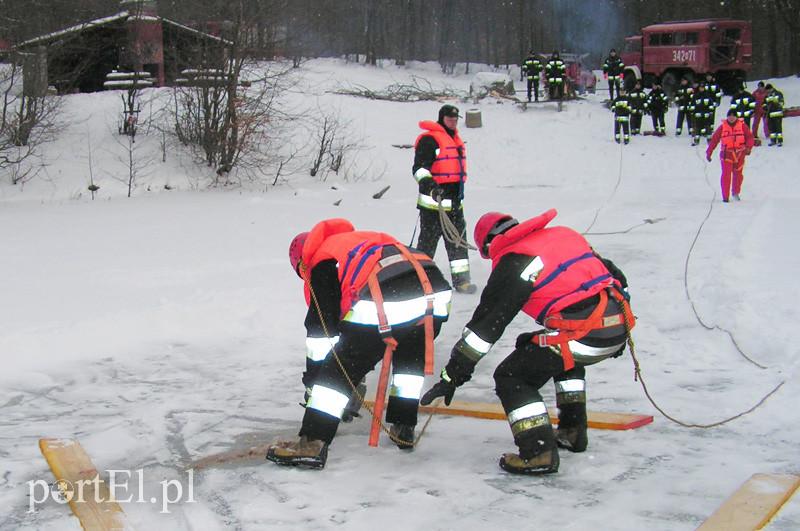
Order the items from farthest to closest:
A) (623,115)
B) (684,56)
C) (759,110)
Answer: (684,56) < (759,110) < (623,115)

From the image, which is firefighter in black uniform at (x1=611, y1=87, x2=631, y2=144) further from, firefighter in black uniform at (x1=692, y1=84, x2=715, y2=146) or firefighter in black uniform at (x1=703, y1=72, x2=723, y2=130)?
firefighter in black uniform at (x1=703, y1=72, x2=723, y2=130)

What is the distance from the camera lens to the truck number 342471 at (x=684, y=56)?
28.3 m

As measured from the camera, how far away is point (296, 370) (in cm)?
669

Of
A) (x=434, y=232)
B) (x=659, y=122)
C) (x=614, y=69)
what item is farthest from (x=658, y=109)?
(x=434, y=232)

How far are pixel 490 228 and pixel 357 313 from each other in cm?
80

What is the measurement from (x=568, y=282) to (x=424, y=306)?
2.31 ft

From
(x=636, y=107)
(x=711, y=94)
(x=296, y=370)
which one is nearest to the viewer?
(x=296, y=370)

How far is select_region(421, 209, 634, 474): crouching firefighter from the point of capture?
14.2 feet

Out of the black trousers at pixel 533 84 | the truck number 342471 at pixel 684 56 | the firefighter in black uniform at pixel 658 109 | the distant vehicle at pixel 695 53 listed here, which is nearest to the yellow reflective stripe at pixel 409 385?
the firefighter in black uniform at pixel 658 109

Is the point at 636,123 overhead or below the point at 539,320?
overhead

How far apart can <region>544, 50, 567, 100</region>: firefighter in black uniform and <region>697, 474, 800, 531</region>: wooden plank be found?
24.1 meters

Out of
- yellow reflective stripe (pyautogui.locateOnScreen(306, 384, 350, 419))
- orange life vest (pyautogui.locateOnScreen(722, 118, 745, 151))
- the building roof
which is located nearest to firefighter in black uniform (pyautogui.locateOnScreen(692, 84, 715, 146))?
orange life vest (pyautogui.locateOnScreen(722, 118, 745, 151))

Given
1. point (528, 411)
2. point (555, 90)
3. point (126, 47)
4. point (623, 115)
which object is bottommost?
point (528, 411)

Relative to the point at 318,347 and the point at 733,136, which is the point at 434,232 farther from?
the point at 733,136
